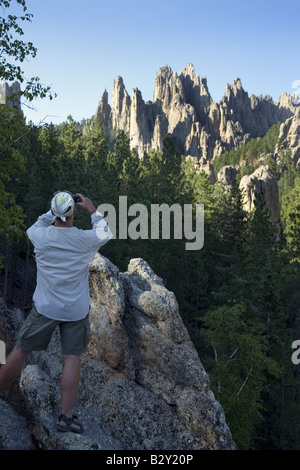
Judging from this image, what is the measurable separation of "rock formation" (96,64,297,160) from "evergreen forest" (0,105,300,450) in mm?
93037

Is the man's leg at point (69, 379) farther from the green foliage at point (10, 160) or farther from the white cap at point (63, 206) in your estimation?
the green foliage at point (10, 160)

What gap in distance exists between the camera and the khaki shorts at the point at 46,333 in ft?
11.0

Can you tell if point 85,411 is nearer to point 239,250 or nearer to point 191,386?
point 191,386

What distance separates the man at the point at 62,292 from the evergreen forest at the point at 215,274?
3.93m

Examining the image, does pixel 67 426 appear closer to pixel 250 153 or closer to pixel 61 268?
pixel 61 268

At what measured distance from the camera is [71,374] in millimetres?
3400

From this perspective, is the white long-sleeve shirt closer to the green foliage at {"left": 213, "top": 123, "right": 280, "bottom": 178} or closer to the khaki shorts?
the khaki shorts

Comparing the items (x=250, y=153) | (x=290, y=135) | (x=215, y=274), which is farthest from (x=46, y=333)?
(x=290, y=135)

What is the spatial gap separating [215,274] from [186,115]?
107 metres

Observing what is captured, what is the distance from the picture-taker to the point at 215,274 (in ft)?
104

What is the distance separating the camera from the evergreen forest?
59.2ft

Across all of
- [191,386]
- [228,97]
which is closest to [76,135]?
[191,386]

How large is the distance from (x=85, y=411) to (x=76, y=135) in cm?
4105

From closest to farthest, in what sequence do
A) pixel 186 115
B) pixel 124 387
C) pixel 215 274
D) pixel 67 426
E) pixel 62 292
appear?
pixel 62 292, pixel 67 426, pixel 124 387, pixel 215 274, pixel 186 115
